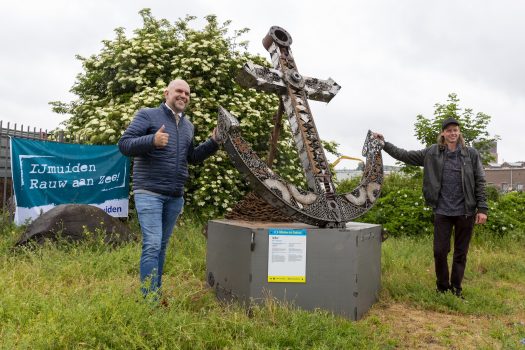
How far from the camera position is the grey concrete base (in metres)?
3.68

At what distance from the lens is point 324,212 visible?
3807 mm

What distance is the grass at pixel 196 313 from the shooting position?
2924 mm

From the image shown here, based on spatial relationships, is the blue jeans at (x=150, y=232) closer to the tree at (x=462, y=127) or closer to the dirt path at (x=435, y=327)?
the dirt path at (x=435, y=327)

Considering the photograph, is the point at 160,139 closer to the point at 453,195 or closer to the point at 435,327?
the point at 435,327

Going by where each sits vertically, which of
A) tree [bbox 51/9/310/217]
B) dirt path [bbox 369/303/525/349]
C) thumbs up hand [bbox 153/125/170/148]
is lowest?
dirt path [bbox 369/303/525/349]

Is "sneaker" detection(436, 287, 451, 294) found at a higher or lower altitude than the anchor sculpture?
lower

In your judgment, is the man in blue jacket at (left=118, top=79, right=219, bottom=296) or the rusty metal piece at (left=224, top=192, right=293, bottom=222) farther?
the rusty metal piece at (left=224, top=192, right=293, bottom=222)

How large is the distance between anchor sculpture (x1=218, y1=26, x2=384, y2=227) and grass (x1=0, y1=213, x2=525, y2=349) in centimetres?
82

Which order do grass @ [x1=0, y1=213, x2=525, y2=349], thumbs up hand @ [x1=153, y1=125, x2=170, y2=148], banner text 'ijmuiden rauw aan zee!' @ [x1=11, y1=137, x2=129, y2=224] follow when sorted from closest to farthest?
1. grass @ [x1=0, y1=213, x2=525, y2=349]
2. thumbs up hand @ [x1=153, y1=125, x2=170, y2=148]
3. banner text 'ijmuiden rauw aan zee!' @ [x1=11, y1=137, x2=129, y2=224]

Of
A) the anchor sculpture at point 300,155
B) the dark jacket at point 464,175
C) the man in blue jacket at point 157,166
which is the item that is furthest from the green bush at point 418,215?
the man in blue jacket at point 157,166

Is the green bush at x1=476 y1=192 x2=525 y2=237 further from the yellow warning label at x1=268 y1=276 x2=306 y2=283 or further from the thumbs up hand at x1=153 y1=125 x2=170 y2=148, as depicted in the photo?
the thumbs up hand at x1=153 y1=125 x2=170 y2=148

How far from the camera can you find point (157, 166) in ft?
11.9

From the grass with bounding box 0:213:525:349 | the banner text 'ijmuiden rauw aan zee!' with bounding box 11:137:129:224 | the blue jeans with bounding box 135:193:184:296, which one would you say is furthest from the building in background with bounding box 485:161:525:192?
the blue jeans with bounding box 135:193:184:296

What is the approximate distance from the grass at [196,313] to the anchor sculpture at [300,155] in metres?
0.82
